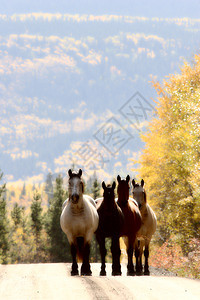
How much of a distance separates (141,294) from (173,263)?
57.4 ft

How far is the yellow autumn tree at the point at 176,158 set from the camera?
27719 millimetres

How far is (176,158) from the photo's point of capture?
30250 mm

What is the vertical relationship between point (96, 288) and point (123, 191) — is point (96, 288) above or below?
below

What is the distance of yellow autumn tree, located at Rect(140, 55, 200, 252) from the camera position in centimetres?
2772

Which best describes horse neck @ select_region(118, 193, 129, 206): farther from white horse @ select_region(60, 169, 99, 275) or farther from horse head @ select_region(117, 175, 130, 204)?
white horse @ select_region(60, 169, 99, 275)

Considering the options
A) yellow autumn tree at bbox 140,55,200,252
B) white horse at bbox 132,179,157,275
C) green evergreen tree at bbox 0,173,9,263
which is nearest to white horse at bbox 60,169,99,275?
white horse at bbox 132,179,157,275

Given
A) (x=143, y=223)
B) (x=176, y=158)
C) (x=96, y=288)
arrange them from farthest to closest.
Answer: (x=176, y=158) → (x=143, y=223) → (x=96, y=288)

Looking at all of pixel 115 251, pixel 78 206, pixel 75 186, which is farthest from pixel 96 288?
pixel 115 251

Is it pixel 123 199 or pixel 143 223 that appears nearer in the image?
pixel 123 199

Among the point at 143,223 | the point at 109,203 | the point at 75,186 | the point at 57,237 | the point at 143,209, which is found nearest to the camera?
the point at 75,186

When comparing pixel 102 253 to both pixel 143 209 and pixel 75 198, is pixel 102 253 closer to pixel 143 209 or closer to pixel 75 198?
pixel 75 198

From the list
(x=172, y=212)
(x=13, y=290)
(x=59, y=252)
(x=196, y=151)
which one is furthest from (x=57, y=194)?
(x=13, y=290)

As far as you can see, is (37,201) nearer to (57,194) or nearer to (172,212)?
(57,194)

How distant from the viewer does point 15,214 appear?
94.2 m
